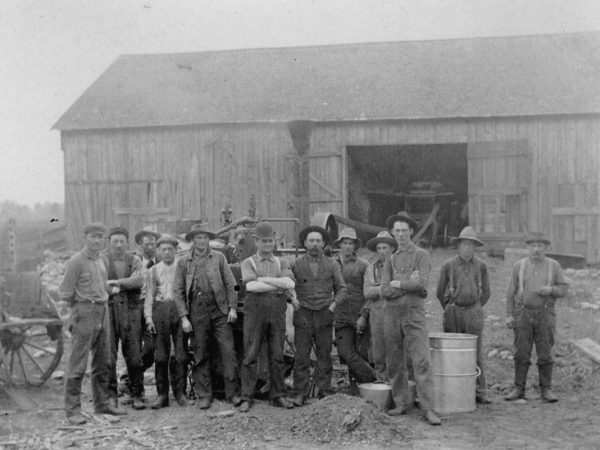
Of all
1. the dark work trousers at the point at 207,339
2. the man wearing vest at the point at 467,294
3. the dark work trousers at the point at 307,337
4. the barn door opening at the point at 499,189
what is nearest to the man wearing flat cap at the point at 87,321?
the dark work trousers at the point at 207,339

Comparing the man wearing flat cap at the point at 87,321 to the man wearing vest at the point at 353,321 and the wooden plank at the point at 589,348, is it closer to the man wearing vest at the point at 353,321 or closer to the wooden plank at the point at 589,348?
the man wearing vest at the point at 353,321

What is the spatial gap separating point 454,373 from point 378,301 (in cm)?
112

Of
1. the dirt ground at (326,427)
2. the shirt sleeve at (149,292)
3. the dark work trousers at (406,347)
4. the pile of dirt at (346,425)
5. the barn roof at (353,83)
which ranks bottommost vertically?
the dirt ground at (326,427)

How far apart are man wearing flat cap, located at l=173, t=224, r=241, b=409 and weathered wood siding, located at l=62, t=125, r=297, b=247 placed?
1070 cm

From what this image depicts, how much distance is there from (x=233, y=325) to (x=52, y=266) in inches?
456

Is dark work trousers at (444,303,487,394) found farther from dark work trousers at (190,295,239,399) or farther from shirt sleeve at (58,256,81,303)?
shirt sleeve at (58,256,81,303)

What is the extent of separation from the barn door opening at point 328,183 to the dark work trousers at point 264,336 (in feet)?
36.4

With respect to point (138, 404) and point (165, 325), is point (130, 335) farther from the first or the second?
point (138, 404)

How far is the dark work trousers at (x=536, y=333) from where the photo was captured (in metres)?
7.80

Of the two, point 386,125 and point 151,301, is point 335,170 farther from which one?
point 151,301

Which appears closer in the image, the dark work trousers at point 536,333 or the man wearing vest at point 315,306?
the man wearing vest at point 315,306

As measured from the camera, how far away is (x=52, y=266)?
18297mm

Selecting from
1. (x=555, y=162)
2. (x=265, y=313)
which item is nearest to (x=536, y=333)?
(x=265, y=313)

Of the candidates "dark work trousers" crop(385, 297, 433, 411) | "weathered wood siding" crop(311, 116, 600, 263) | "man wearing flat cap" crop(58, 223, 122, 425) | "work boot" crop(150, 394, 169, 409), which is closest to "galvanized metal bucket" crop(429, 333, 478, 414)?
"dark work trousers" crop(385, 297, 433, 411)
